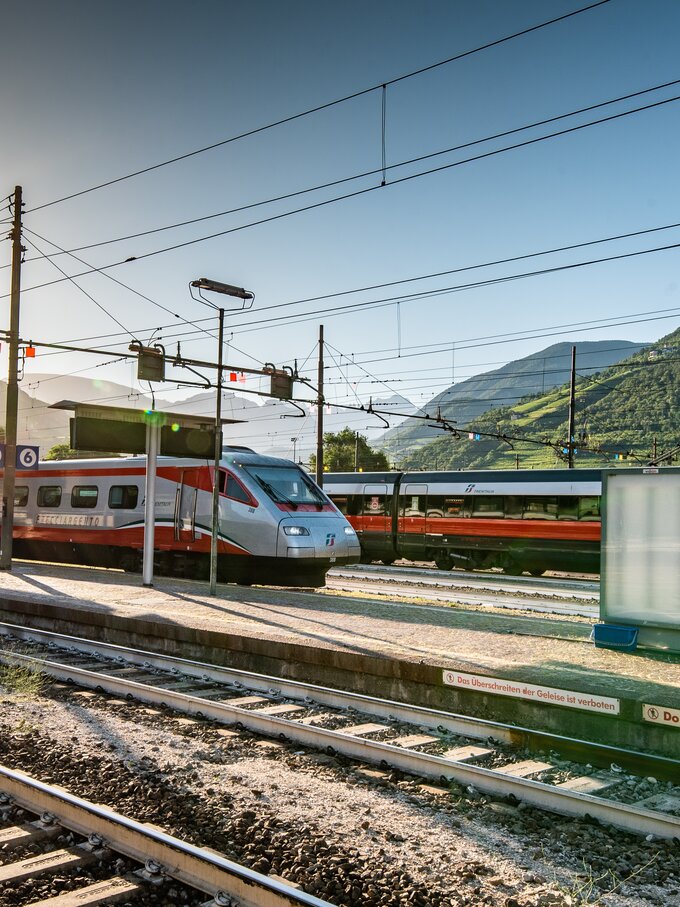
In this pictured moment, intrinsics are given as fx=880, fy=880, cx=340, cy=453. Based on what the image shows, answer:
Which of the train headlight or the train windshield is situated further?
the train windshield

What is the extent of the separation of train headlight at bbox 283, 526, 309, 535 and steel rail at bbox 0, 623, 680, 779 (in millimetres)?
6753

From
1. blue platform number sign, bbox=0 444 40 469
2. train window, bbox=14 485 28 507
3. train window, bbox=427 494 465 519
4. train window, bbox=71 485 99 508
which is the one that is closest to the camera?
blue platform number sign, bbox=0 444 40 469

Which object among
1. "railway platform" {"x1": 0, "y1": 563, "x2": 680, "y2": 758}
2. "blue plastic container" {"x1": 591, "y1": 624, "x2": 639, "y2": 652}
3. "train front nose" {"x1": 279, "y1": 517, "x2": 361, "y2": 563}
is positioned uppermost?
"train front nose" {"x1": 279, "y1": 517, "x2": 361, "y2": 563}

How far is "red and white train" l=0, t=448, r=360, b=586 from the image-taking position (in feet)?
59.3

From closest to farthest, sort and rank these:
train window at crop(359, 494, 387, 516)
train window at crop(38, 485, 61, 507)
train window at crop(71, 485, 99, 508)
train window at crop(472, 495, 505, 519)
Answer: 1. train window at crop(71, 485, 99, 508)
2. train window at crop(38, 485, 61, 507)
3. train window at crop(472, 495, 505, 519)
4. train window at crop(359, 494, 387, 516)

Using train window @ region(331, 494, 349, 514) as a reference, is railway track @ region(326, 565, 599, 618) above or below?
below

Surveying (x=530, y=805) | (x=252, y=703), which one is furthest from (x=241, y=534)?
(x=530, y=805)

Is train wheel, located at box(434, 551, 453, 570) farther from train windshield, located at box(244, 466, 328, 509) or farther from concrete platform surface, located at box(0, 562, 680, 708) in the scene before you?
concrete platform surface, located at box(0, 562, 680, 708)

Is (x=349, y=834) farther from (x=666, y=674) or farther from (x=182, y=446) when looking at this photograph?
(x=182, y=446)

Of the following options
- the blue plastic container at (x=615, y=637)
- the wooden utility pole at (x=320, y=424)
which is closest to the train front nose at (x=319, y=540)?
the blue plastic container at (x=615, y=637)

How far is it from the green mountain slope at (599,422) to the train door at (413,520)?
50.0m

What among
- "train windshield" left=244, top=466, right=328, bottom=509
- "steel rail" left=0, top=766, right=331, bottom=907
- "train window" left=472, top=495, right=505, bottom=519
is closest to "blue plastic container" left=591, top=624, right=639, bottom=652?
"steel rail" left=0, top=766, right=331, bottom=907

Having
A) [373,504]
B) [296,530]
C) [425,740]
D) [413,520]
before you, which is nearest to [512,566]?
[413,520]

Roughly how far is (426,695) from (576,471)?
1763cm
